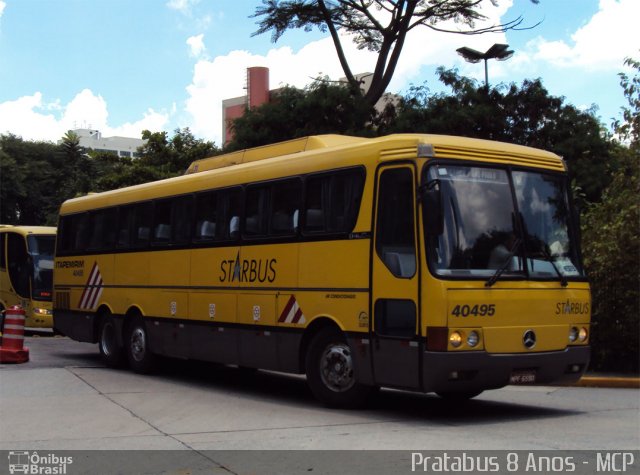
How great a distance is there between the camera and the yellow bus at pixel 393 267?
30.1ft

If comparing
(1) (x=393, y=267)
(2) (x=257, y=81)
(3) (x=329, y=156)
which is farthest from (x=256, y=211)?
(2) (x=257, y=81)

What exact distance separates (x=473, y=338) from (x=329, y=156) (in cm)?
315

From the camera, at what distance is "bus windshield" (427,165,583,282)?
927 centimetres

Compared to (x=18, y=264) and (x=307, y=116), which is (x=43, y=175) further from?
(x=307, y=116)

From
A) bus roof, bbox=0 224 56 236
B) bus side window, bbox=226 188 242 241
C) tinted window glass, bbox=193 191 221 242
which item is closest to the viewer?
bus side window, bbox=226 188 242 241

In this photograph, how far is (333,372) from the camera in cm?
1039

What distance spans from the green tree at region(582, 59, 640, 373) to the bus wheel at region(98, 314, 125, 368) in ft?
28.3

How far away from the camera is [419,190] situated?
30.6ft

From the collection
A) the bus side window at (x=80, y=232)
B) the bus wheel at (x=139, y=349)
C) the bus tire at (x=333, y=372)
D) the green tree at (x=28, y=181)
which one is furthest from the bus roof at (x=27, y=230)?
the green tree at (x=28, y=181)

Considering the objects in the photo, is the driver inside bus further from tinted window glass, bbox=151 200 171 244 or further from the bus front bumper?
tinted window glass, bbox=151 200 171 244

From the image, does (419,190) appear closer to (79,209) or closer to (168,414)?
(168,414)

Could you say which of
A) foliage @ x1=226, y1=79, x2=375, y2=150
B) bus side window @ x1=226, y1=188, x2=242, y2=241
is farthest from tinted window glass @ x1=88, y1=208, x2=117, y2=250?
foliage @ x1=226, y1=79, x2=375, y2=150

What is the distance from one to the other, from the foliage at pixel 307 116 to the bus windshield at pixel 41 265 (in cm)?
662

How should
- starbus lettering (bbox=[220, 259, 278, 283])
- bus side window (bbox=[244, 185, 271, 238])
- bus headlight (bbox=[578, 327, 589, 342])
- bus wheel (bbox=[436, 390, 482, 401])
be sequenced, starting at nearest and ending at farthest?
bus headlight (bbox=[578, 327, 589, 342]), bus wheel (bbox=[436, 390, 482, 401]), starbus lettering (bbox=[220, 259, 278, 283]), bus side window (bbox=[244, 185, 271, 238])
